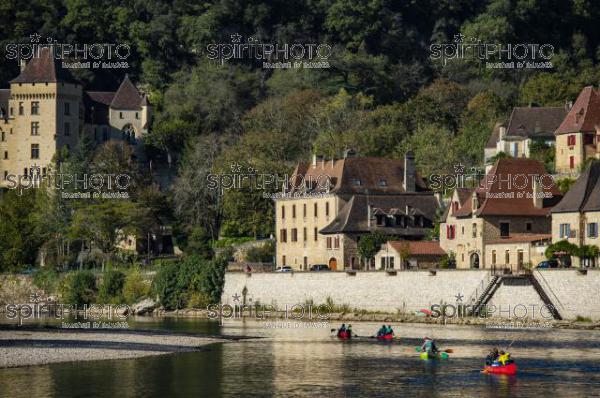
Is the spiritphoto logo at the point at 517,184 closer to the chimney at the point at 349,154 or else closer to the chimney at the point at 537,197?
the chimney at the point at 537,197

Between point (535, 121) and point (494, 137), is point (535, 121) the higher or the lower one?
the higher one

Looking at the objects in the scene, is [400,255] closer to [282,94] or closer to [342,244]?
[342,244]

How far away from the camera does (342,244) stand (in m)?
115

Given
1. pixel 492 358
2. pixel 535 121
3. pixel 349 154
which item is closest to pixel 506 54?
pixel 535 121

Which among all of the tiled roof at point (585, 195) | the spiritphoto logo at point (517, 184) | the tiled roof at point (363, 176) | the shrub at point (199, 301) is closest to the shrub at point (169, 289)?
the shrub at point (199, 301)

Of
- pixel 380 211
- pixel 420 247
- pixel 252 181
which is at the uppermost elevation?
pixel 252 181

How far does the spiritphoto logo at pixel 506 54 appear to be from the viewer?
170 metres

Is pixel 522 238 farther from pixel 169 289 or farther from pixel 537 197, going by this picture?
pixel 169 289

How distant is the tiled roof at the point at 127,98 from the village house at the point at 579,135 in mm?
58503

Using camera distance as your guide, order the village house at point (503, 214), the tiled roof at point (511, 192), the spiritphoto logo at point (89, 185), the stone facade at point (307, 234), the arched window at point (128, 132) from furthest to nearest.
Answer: the arched window at point (128, 132) → the spiritphoto logo at point (89, 185) → the stone facade at point (307, 234) → the tiled roof at point (511, 192) → the village house at point (503, 214)

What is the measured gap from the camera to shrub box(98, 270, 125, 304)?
120 m

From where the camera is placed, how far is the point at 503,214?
10362 centimetres

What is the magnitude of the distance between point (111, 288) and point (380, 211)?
20.2 m

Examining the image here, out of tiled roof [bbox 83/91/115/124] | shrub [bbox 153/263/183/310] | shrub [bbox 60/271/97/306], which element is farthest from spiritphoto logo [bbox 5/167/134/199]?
tiled roof [bbox 83/91/115/124]
